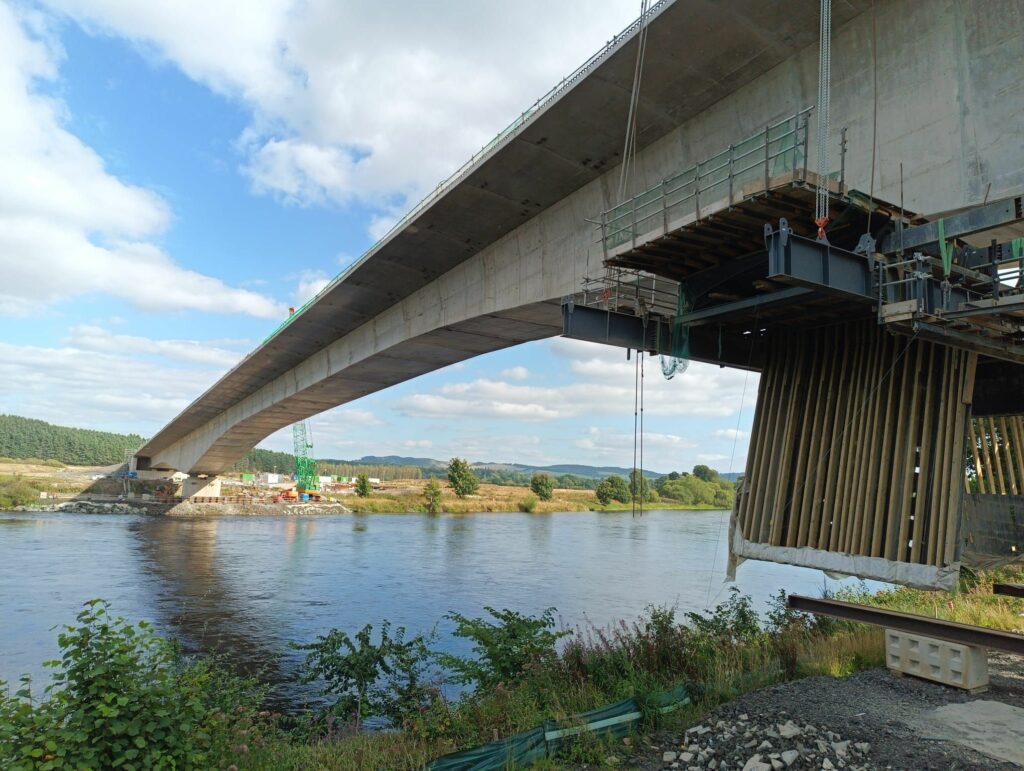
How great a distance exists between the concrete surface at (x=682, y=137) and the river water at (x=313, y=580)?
356 inches

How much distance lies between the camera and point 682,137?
11.3 meters

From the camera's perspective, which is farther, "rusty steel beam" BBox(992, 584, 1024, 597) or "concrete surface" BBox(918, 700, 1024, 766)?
"rusty steel beam" BBox(992, 584, 1024, 597)

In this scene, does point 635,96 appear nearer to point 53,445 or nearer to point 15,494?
point 15,494

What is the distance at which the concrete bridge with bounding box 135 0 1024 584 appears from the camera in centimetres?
760

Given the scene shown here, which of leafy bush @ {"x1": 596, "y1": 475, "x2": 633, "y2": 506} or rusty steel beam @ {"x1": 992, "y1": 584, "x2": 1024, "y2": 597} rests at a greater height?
rusty steel beam @ {"x1": 992, "y1": 584, "x2": 1024, "y2": 597}

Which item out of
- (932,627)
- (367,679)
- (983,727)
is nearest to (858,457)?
(932,627)

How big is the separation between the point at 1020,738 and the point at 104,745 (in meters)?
8.83

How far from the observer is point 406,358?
24500mm

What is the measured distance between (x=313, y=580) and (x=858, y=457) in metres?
23.2

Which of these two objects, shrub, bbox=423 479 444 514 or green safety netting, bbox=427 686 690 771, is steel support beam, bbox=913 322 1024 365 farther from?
shrub, bbox=423 479 444 514

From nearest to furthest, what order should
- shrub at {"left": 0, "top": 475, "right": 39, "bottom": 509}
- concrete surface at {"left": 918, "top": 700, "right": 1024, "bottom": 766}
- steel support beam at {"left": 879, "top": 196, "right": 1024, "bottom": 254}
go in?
concrete surface at {"left": 918, "top": 700, "right": 1024, "bottom": 766}, steel support beam at {"left": 879, "top": 196, "right": 1024, "bottom": 254}, shrub at {"left": 0, "top": 475, "right": 39, "bottom": 509}

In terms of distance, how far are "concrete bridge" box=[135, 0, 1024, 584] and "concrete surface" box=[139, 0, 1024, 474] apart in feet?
0.09

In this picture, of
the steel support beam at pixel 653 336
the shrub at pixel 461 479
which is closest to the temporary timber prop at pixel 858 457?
the steel support beam at pixel 653 336

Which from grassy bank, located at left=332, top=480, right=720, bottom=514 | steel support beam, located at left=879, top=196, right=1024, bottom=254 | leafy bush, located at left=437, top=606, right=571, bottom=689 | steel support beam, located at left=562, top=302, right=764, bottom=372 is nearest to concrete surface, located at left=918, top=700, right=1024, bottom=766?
leafy bush, located at left=437, top=606, right=571, bottom=689
